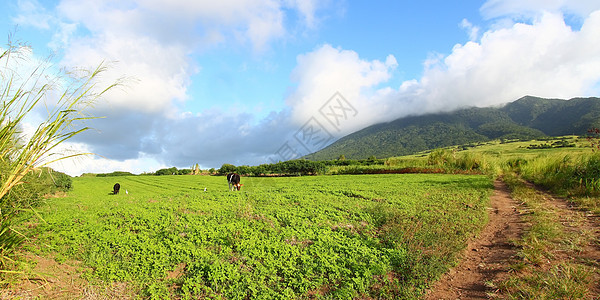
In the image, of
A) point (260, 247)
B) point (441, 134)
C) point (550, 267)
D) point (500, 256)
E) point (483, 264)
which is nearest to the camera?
point (550, 267)

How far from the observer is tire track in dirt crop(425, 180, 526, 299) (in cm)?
504

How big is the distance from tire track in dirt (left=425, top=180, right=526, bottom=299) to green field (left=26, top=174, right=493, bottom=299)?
0.24m

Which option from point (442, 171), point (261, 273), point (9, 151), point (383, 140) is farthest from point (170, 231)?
point (383, 140)

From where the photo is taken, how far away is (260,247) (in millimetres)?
6117

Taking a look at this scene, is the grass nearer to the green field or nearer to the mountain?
the green field

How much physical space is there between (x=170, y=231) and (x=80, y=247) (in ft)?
5.85

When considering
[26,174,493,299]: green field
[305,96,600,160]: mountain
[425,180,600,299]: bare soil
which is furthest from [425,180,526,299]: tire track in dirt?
[305,96,600,160]: mountain

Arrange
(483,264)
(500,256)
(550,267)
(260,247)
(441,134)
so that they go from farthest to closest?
(441,134) < (500,256) < (260,247) < (483,264) < (550,267)

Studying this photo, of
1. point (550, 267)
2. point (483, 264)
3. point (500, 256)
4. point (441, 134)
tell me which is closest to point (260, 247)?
point (483, 264)

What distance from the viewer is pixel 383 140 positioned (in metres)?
141

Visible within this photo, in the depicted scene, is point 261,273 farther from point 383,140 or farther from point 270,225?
point 383,140

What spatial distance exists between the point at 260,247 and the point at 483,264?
193 inches

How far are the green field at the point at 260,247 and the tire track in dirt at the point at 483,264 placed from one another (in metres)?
0.24

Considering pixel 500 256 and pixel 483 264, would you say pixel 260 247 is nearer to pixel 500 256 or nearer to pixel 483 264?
pixel 483 264
